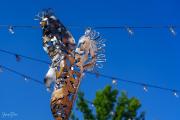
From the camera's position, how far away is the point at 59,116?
9922mm

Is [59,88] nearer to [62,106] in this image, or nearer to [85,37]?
[62,106]

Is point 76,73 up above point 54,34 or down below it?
below

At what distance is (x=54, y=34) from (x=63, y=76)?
0.91m

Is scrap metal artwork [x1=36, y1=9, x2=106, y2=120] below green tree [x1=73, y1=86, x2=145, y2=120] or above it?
below

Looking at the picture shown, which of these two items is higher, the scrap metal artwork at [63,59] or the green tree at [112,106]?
the green tree at [112,106]

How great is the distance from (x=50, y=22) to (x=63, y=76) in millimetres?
1177

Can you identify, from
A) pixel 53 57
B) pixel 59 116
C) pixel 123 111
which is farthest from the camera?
pixel 123 111

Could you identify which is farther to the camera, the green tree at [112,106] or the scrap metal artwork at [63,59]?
the green tree at [112,106]

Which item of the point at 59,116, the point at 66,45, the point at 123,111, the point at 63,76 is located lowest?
the point at 59,116

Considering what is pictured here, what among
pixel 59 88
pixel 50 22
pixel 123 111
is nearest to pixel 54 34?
pixel 50 22

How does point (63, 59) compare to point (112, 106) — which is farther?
point (112, 106)

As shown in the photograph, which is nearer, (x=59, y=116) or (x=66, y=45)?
(x=59, y=116)

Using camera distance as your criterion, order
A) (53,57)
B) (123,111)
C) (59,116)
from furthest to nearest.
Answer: (123,111) → (53,57) → (59,116)

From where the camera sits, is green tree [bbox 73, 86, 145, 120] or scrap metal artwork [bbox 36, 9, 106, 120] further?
green tree [bbox 73, 86, 145, 120]
